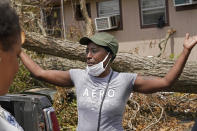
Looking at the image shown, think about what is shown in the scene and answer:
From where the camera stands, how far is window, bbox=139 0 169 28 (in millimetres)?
11914

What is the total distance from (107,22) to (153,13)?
1.55 meters

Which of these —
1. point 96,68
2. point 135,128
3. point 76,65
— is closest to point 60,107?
point 76,65

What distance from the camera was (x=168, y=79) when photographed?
3.18 m

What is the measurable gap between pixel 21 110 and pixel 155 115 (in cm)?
420

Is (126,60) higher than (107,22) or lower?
lower

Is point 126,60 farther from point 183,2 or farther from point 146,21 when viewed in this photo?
point 146,21

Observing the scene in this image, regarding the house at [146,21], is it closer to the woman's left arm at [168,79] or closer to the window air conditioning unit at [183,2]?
the window air conditioning unit at [183,2]

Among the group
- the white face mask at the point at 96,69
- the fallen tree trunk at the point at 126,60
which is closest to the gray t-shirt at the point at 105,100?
the white face mask at the point at 96,69

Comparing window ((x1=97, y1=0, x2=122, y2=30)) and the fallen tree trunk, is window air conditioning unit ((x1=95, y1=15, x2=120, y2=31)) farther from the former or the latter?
the fallen tree trunk

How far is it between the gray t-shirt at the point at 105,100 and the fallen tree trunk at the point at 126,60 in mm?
2809

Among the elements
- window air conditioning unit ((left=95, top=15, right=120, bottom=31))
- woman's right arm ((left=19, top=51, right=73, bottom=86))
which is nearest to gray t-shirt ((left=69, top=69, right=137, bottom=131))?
woman's right arm ((left=19, top=51, right=73, bottom=86))

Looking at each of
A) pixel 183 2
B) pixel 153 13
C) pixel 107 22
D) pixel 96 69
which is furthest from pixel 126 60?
pixel 107 22

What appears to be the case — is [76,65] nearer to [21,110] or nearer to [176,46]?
[21,110]

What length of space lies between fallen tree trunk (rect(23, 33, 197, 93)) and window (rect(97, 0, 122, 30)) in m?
6.89
